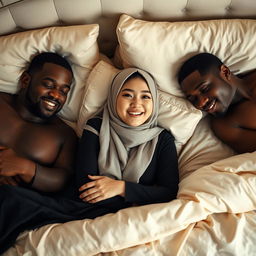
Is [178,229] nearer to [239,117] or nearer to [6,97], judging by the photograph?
[239,117]

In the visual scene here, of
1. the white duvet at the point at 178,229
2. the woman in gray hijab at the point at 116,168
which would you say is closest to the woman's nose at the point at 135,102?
the woman in gray hijab at the point at 116,168

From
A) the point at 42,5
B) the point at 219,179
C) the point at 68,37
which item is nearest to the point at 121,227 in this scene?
the point at 219,179

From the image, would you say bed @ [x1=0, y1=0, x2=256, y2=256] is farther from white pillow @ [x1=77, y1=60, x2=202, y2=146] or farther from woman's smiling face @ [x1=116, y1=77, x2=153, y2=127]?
woman's smiling face @ [x1=116, y1=77, x2=153, y2=127]

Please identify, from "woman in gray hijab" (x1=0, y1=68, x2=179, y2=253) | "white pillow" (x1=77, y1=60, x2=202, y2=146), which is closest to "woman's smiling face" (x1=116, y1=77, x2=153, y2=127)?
"woman in gray hijab" (x1=0, y1=68, x2=179, y2=253)

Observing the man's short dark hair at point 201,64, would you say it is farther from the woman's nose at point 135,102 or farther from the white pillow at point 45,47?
the white pillow at point 45,47

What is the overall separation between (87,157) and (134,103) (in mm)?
339

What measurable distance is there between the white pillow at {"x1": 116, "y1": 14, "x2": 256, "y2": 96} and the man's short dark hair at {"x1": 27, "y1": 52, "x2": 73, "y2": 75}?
12.6 inches

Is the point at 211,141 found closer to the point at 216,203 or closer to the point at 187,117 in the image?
the point at 187,117

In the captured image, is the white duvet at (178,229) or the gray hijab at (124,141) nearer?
the white duvet at (178,229)

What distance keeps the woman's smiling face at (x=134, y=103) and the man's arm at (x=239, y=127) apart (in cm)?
41

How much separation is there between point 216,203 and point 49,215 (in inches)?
27.2

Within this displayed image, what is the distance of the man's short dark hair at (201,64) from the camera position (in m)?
1.31

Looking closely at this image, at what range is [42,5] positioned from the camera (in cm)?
138

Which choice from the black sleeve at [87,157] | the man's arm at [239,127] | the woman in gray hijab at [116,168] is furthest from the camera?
the man's arm at [239,127]
